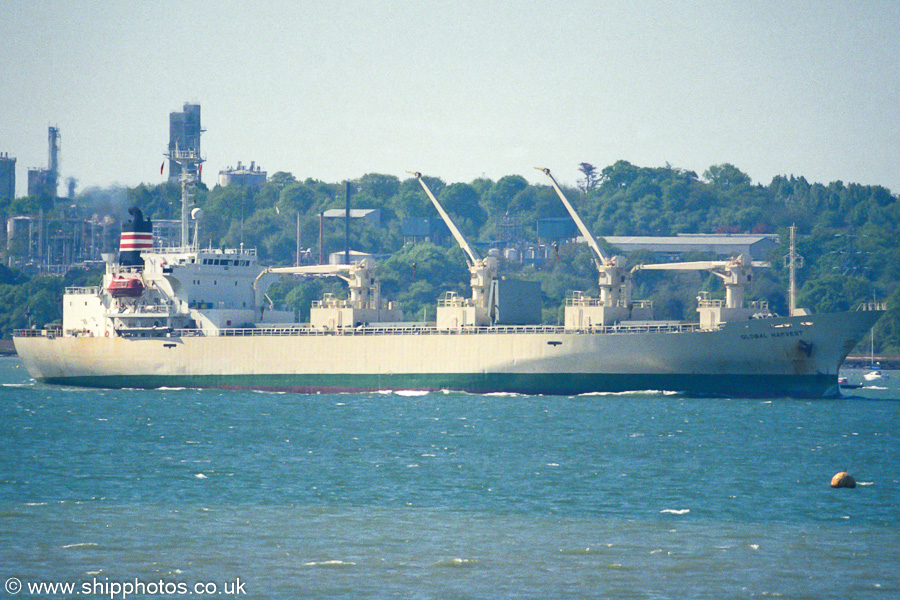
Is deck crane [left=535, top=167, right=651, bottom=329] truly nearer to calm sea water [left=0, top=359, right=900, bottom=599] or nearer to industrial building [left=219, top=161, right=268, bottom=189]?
calm sea water [left=0, top=359, right=900, bottom=599]

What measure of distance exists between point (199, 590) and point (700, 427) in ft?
88.3

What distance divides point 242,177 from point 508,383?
12259 centimetres

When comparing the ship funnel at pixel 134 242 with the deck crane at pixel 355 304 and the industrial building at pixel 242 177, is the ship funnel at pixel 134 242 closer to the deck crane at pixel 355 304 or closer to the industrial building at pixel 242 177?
the deck crane at pixel 355 304

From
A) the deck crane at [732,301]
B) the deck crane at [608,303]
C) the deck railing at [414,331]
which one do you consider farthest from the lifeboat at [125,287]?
the deck crane at [732,301]

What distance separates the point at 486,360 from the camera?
182ft

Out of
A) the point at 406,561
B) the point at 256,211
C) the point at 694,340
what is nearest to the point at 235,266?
the point at 694,340

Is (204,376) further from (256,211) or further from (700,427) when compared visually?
(256,211)

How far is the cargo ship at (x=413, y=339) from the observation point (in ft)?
170

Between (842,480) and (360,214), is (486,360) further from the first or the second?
(360,214)

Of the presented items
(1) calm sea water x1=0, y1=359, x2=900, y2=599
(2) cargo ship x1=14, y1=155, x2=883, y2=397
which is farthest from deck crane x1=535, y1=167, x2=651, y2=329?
(1) calm sea water x1=0, y1=359, x2=900, y2=599

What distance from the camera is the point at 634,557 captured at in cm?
2259

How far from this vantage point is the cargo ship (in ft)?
170

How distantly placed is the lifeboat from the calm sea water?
12.1 meters

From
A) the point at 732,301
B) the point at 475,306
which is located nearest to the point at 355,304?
the point at 475,306
